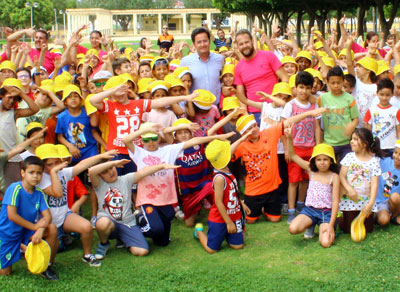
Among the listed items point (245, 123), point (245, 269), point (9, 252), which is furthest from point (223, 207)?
point (9, 252)

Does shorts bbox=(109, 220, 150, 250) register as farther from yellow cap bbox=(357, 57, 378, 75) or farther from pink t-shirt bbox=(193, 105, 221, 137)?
yellow cap bbox=(357, 57, 378, 75)

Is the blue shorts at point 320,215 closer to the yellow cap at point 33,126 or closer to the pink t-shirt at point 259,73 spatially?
the pink t-shirt at point 259,73

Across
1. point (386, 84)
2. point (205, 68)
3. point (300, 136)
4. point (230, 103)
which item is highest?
point (205, 68)

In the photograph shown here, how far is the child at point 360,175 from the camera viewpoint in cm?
566

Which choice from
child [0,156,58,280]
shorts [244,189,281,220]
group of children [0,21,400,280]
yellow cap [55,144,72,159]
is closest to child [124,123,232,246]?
group of children [0,21,400,280]

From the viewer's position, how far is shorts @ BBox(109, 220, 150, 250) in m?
5.51

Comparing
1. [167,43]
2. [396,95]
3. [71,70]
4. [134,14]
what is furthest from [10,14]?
[396,95]

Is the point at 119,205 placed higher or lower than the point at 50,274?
higher

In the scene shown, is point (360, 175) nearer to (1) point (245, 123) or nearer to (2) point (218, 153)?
(1) point (245, 123)

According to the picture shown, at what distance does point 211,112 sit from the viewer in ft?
23.0

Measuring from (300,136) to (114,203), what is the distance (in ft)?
8.90

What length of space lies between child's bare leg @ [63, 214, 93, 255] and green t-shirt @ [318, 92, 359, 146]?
11.3 feet

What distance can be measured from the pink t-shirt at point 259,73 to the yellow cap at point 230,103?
0.41 metres

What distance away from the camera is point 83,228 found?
5.22m
